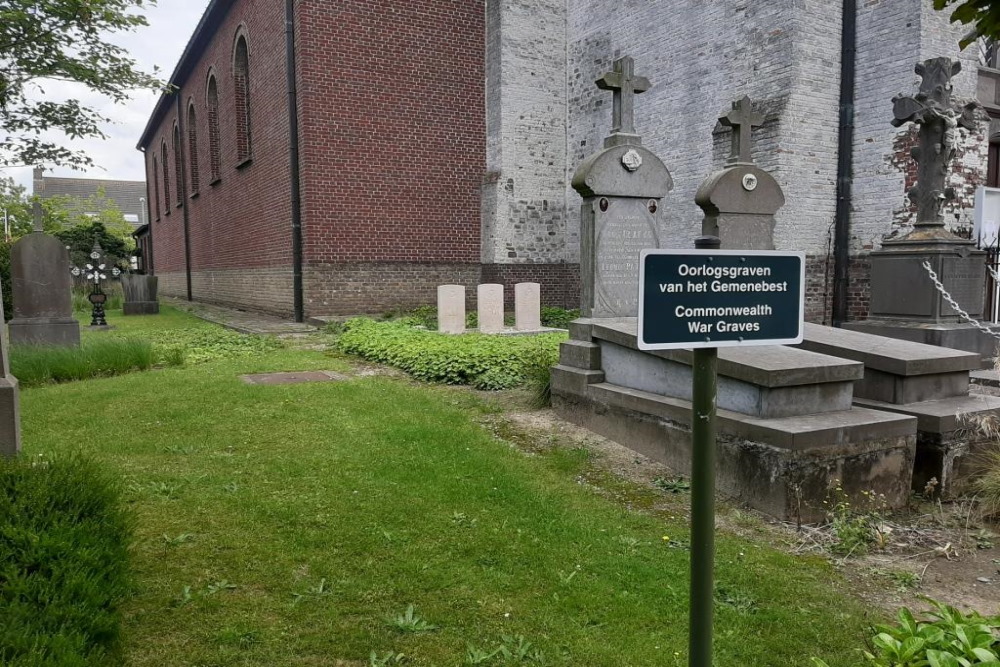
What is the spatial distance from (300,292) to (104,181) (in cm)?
6981

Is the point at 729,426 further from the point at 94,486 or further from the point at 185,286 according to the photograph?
the point at 185,286

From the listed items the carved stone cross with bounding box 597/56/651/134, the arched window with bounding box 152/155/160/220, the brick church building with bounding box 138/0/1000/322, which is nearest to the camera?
the carved stone cross with bounding box 597/56/651/134

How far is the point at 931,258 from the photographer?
8.45m

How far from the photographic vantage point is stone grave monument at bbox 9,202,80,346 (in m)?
10.2

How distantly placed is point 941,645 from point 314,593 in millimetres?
2260

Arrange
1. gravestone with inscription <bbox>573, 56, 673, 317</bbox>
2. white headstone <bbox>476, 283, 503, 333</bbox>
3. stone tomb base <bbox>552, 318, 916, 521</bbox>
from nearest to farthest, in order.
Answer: stone tomb base <bbox>552, 318, 916, 521</bbox>, gravestone with inscription <bbox>573, 56, 673, 317</bbox>, white headstone <bbox>476, 283, 503, 333</bbox>

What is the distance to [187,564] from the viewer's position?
128 inches

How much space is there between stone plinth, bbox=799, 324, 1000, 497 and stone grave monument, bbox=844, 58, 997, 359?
12.5 feet

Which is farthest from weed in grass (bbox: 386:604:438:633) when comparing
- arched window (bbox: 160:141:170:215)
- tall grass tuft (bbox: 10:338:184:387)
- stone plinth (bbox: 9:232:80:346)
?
arched window (bbox: 160:141:170:215)

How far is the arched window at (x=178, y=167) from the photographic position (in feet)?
85.9

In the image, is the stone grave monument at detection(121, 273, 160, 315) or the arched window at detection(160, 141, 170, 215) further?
the arched window at detection(160, 141, 170, 215)

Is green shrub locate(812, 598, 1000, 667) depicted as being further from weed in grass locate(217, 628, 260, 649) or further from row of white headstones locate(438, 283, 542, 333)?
row of white headstones locate(438, 283, 542, 333)

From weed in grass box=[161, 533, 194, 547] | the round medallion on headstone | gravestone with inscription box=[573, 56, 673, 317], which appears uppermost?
the round medallion on headstone

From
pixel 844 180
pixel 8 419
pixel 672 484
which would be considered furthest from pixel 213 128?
pixel 672 484
